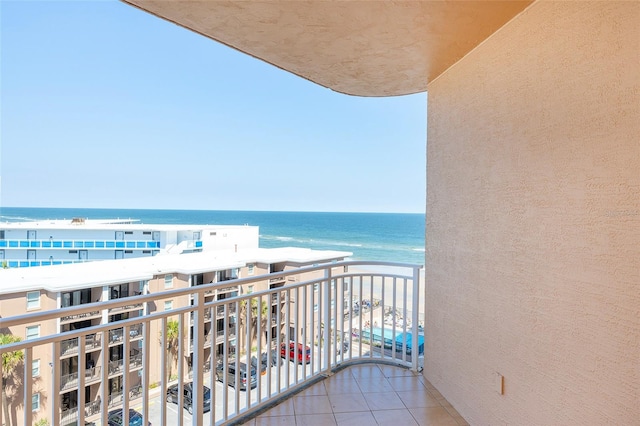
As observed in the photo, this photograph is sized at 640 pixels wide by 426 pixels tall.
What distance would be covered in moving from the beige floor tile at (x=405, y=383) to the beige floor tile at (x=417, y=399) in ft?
0.16

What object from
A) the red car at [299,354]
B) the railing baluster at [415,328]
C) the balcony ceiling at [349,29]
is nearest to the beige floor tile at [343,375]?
the red car at [299,354]

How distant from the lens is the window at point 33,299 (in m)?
4.39

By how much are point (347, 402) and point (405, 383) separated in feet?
1.97

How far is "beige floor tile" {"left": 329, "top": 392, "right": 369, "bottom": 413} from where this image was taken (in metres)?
2.37

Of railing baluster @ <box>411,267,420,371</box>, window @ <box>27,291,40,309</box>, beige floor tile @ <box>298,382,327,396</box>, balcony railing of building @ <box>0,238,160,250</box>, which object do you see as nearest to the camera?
beige floor tile @ <box>298,382,327,396</box>

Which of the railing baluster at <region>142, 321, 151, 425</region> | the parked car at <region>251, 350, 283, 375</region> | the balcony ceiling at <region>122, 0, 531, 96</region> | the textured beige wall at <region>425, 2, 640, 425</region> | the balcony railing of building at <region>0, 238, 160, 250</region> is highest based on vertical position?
the balcony ceiling at <region>122, 0, 531, 96</region>

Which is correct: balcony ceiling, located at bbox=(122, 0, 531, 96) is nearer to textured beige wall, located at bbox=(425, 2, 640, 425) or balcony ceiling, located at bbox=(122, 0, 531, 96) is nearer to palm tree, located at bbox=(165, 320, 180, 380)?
textured beige wall, located at bbox=(425, 2, 640, 425)

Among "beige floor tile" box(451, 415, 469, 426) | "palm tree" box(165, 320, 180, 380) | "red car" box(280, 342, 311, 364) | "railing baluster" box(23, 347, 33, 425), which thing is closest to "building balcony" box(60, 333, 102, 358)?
"palm tree" box(165, 320, 180, 380)

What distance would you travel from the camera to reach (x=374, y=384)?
2736mm

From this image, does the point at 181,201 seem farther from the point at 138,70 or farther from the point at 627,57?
the point at 627,57

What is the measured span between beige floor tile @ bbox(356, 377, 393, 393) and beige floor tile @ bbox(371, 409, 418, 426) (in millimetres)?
295

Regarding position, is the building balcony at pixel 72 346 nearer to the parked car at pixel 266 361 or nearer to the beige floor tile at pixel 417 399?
the parked car at pixel 266 361

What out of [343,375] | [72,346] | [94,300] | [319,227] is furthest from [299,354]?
[319,227]

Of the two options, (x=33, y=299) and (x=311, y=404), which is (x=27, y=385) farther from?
(x=33, y=299)
